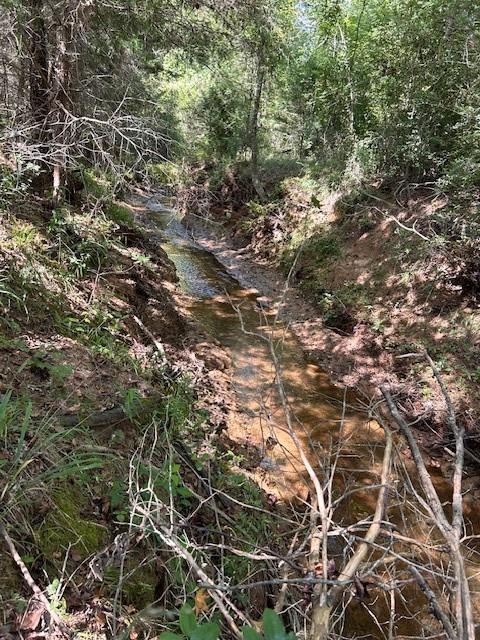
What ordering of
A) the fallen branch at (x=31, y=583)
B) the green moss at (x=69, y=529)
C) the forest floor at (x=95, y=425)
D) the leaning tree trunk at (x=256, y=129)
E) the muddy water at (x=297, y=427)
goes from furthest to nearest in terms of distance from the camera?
1. the leaning tree trunk at (x=256, y=129)
2. the muddy water at (x=297, y=427)
3. the green moss at (x=69, y=529)
4. the forest floor at (x=95, y=425)
5. the fallen branch at (x=31, y=583)

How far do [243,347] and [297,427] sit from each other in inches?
86.9

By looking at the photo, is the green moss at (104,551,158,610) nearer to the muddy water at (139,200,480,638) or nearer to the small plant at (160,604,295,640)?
the muddy water at (139,200,480,638)

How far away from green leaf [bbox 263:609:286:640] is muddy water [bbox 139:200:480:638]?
0.96 meters

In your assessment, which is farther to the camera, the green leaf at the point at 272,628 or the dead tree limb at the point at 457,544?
the dead tree limb at the point at 457,544

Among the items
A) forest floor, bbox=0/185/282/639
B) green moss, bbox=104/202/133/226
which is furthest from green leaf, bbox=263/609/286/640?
green moss, bbox=104/202/133/226

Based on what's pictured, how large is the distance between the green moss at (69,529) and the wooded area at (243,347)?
0.01m

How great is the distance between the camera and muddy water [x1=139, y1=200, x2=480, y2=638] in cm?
332

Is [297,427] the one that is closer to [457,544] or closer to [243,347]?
[243,347]

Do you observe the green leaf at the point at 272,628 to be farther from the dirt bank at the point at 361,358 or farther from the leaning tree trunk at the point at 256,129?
the leaning tree trunk at the point at 256,129

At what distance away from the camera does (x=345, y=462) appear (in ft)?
16.6

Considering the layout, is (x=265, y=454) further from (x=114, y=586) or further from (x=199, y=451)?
(x=114, y=586)

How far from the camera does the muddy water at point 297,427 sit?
3.32 metres

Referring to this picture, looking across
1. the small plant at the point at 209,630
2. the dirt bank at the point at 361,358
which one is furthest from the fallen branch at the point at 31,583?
the dirt bank at the point at 361,358

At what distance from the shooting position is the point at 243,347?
24.6 ft
